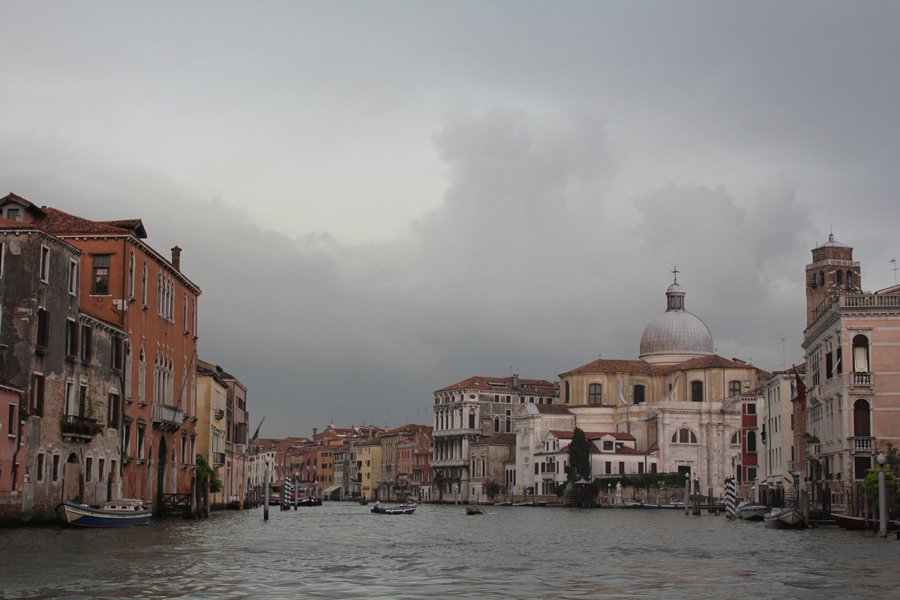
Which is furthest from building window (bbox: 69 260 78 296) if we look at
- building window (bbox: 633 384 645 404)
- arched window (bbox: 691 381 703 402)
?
building window (bbox: 633 384 645 404)

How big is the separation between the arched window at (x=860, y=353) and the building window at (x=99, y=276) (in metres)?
27.3

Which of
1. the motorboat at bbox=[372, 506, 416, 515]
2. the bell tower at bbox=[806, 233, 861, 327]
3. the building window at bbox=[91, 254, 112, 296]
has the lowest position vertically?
the motorboat at bbox=[372, 506, 416, 515]

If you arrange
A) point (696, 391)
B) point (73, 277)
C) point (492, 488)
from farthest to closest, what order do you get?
point (492, 488) < point (696, 391) < point (73, 277)

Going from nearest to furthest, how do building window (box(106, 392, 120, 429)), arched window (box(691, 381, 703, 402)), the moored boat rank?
building window (box(106, 392, 120, 429)), the moored boat, arched window (box(691, 381, 703, 402))

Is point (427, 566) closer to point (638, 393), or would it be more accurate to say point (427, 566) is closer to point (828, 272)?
point (828, 272)

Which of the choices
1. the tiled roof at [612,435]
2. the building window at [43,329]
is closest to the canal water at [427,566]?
the building window at [43,329]

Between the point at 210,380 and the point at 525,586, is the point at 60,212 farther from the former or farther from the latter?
the point at 525,586

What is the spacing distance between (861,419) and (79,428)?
28296 millimetres

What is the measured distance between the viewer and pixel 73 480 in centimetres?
3559

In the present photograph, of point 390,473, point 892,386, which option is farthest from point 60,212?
point 390,473

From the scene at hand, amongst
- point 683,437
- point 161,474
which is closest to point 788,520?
point 161,474

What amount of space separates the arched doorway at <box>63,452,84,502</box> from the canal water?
2.03 m

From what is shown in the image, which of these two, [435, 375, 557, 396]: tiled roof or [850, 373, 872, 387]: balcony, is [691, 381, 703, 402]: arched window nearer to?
[435, 375, 557, 396]: tiled roof

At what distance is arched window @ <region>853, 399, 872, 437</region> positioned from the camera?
46.7 m
